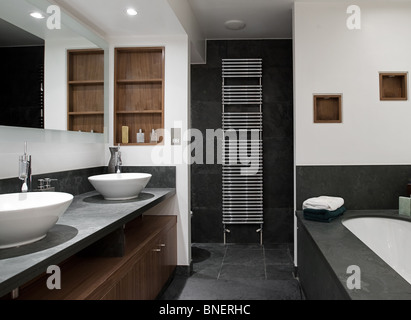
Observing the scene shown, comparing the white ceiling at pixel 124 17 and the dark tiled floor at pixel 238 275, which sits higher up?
the white ceiling at pixel 124 17

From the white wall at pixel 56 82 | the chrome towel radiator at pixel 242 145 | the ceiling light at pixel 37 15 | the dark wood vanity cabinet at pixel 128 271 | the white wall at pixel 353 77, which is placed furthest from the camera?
the chrome towel radiator at pixel 242 145

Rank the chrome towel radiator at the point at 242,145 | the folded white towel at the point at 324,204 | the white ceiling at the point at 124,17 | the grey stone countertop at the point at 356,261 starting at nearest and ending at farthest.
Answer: the grey stone countertop at the point at 356,261
the white ceiling at the point at 124,17
the folded white towel at the point at 324,204
the chrome towel radiator at the point at 242,145

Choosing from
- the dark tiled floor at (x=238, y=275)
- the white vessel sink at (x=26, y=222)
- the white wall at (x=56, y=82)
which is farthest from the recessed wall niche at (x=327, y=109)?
the white vessel sink at (x=26, y=222)

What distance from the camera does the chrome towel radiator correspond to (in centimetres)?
421

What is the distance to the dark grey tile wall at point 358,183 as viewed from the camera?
10.2 feet

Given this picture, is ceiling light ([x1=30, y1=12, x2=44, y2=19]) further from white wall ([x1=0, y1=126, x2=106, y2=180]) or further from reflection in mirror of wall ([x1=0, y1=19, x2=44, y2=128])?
white wall ([x1=0, y1=126, x2=106, y2=180])

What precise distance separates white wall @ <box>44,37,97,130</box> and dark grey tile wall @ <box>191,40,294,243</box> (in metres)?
2.01

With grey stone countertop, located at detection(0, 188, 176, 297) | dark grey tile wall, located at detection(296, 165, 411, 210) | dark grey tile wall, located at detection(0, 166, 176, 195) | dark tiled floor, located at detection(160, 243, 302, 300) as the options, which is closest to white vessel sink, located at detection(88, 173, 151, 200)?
grey stone countertop, located at detection(0, 188, 176, 297)

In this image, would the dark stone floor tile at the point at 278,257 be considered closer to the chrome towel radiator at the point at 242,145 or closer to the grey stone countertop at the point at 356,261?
the chrome towel radiator at the point at 242,145

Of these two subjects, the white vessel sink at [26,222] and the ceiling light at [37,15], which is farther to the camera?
the ceiling light at [37,15]

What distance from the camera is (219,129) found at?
→ 14.0 ft

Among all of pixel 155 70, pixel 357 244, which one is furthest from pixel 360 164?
pixel 155 70

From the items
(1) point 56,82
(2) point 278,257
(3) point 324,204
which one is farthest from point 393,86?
(1) point 56,82
